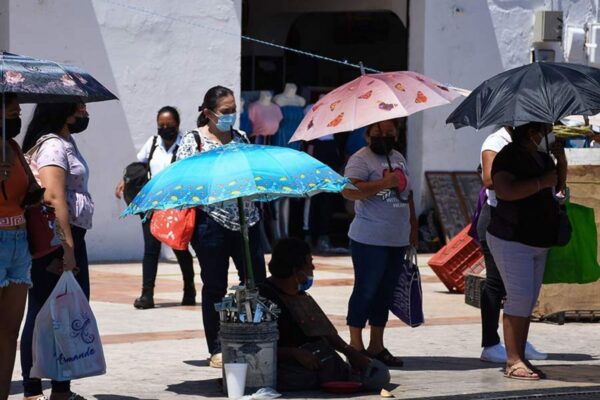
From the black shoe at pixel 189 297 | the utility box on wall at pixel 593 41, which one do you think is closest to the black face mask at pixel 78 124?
the black shoe at pixel 189 297

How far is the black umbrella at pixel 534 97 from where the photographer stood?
8.16 m

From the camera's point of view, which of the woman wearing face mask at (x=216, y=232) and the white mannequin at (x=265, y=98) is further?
the white mannequin at (x=265, y=98)

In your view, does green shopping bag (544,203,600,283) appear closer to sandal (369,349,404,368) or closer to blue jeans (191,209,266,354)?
sandal (369,349,404,368)

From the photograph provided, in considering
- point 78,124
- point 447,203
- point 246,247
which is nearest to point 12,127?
point 78,124

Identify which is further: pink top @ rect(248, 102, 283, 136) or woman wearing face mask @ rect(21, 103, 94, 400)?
pink top @ rect(248, 102, 283, 136)

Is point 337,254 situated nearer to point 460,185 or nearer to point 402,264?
point 460,185

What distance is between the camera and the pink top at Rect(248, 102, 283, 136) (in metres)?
17.5

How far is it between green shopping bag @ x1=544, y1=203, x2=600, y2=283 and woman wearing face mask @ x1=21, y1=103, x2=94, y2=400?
3063 millimetres

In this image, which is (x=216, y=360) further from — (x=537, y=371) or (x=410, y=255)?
(x=537, y=371)

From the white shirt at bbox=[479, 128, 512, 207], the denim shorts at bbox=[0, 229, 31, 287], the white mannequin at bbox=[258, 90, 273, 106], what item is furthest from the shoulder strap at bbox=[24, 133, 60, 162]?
the white mannequin at bbox=[258, 90, 273, 106]

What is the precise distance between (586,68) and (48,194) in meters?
3.44

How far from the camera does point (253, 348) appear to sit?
7773 mm

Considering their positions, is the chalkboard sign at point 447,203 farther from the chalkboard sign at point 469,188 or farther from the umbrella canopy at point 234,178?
the umbrella canopy at point 234,178

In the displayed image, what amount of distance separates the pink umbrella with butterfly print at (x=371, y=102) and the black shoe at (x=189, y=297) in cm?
366
